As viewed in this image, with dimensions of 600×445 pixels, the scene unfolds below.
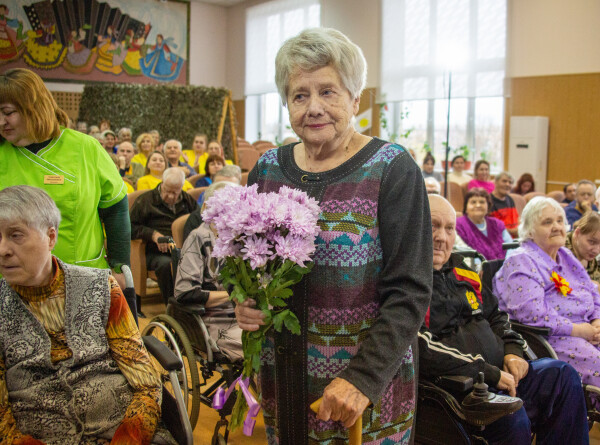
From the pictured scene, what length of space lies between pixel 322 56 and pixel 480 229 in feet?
11.8

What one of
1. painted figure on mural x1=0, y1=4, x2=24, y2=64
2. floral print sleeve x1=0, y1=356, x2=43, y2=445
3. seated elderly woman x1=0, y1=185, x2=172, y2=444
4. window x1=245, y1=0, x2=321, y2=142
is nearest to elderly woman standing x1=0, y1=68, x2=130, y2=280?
seated elderly woman x1=0, y1=185, x2=172, y2=444

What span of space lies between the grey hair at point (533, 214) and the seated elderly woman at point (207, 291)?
148 cm

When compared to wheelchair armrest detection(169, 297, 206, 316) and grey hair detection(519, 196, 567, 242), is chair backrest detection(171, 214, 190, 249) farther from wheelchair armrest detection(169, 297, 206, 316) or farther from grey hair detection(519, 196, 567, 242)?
grey hair detection(519, 196, 567, 242)

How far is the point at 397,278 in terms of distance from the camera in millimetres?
1212

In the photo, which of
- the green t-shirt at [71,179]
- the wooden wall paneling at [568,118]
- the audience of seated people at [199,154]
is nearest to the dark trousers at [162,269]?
the green t-shirt at [71,179]

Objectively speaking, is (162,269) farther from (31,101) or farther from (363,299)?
(363,299)

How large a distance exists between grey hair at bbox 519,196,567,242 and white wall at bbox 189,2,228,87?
16217 millimetres

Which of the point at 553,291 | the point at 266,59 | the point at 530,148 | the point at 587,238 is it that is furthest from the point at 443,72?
the point at 553,291

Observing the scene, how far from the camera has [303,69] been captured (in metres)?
1.27

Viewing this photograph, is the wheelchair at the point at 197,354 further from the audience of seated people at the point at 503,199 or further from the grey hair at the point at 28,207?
the audience of seated people at the point at 503,199

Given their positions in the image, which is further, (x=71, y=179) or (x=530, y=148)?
(x=530, y=148)

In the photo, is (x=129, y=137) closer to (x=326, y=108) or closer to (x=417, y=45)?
(x=417, y=45)

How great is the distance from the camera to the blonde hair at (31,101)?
2.04 m

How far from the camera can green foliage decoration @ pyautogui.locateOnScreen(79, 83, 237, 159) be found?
425 inches
